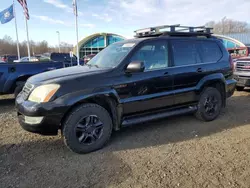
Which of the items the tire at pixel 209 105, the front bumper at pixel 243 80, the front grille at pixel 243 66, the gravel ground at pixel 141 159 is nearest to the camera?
the gravel ground at pixel 141 159

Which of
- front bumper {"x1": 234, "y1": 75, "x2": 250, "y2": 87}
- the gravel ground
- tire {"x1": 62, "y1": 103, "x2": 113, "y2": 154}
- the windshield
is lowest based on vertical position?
the gravel ground

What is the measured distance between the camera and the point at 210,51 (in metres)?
5.05

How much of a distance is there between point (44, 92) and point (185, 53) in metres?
2.86

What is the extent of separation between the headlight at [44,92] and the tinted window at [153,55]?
4.90ft

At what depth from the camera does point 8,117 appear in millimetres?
5508

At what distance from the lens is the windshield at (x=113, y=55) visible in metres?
4.01

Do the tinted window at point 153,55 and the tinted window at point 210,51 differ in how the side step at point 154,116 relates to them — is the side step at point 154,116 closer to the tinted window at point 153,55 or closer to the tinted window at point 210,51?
the tinted window at point 153,55

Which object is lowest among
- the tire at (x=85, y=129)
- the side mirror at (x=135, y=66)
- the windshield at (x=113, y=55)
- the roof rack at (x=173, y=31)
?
the tire at (x=85, y=129)

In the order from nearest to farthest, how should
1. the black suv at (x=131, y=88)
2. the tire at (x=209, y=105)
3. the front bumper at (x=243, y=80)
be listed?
the black suv at (x=131, y=88) < the tire at (x=209, y=105) < the front bumper at (x=243, y=80)

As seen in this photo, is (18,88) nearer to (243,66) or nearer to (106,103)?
(106,103)

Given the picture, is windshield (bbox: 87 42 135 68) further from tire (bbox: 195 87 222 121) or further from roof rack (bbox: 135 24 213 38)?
tire (bbox: 195 87 222 121)

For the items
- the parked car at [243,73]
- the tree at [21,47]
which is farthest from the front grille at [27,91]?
the tree at [21,47]

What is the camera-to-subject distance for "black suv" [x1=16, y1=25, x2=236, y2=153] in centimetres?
336

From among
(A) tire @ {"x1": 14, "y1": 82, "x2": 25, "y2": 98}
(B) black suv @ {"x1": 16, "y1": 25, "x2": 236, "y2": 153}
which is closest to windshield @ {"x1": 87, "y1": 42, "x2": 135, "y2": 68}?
(B) black suv @ {"x1": 16, "y1": 25, "x2": 236, "y2": 153}
